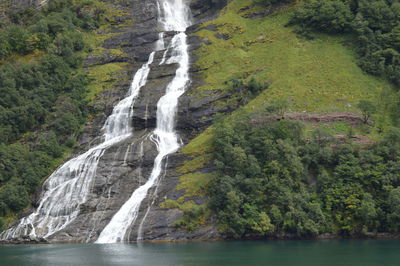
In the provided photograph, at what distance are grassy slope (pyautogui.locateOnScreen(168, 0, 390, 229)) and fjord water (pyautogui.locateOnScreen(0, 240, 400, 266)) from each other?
9.64 m

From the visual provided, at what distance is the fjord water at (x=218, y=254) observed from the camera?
41.3 meters

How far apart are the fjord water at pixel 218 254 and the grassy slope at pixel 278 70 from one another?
31.6 feet

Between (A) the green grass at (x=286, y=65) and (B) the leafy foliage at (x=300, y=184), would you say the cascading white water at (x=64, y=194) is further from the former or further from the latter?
(A) the green grass at (x=286, y=65)

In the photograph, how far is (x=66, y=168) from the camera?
69562 mm

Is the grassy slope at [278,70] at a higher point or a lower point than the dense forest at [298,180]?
higher

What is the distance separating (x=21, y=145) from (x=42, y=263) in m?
38.0

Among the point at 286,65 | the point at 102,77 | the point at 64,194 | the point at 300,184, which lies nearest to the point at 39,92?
the point at 102,77

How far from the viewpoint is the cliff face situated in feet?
193

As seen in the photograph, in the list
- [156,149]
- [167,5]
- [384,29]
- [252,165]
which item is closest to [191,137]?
[156,149]

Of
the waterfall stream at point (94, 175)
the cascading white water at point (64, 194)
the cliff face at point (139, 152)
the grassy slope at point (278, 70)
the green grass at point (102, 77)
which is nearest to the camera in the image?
the cliff face at point (139, 152)

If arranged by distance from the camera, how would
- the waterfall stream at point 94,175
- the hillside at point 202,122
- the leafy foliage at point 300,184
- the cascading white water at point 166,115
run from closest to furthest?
the leafy foliage at point 300,184
the hillside at point 202,122
the cascading white water at point 166,115
the waterfall stream at point 94,175

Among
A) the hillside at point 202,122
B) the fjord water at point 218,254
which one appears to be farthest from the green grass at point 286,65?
the fjord water at point 218,254

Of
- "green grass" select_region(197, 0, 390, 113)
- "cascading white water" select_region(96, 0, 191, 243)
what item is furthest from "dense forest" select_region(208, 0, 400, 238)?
"cascading white water" select_region(96, 0, 191, 243)

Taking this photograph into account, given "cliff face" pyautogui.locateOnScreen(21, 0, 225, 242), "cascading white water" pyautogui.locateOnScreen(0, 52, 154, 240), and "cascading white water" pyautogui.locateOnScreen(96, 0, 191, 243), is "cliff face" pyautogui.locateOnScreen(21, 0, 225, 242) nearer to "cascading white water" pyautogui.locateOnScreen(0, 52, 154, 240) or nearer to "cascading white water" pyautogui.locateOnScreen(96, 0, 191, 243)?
"cascading white water" pyautogui.locateOnScreen(96, 0, 191, 243)
